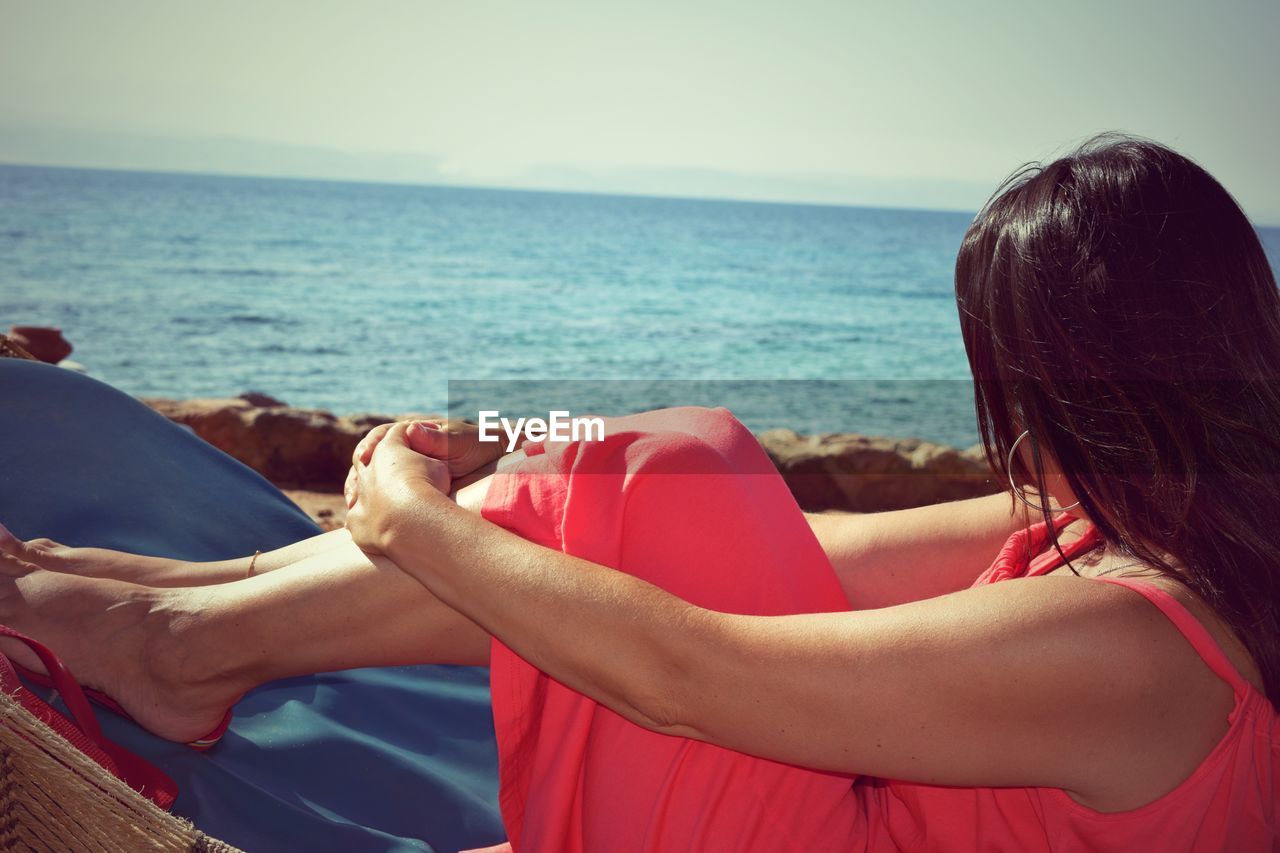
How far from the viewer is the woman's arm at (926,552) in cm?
163

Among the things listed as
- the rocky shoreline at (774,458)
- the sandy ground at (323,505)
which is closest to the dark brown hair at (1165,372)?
the sandy ground at (323,505)

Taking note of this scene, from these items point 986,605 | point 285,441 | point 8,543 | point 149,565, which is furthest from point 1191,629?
point 285,441

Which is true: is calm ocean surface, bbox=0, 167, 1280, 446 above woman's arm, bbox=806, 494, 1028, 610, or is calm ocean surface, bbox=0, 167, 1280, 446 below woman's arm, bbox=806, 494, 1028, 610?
below

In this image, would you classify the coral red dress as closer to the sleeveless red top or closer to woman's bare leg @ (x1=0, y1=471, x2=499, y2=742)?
the sleeveless red top

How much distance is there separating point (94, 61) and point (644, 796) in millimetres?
79221

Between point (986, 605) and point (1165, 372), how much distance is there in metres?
0.32

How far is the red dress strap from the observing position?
99 cm

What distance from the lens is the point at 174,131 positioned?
8825 centimetres

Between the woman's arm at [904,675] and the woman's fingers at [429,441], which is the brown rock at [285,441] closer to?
the woman's fingers at [429,441]

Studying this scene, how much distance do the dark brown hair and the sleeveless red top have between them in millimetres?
58

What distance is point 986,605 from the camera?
1.00m

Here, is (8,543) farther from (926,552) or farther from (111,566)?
(926,552)

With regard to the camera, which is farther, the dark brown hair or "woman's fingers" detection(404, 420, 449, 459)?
"woman's fingers" detection(404, 420, 449, 459)

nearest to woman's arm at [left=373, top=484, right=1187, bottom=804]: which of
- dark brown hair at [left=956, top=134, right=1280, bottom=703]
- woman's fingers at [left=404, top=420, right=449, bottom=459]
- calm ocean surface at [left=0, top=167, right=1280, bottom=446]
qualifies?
dark brown hair at [left=956, top=134, right=1280, bottom=703]
